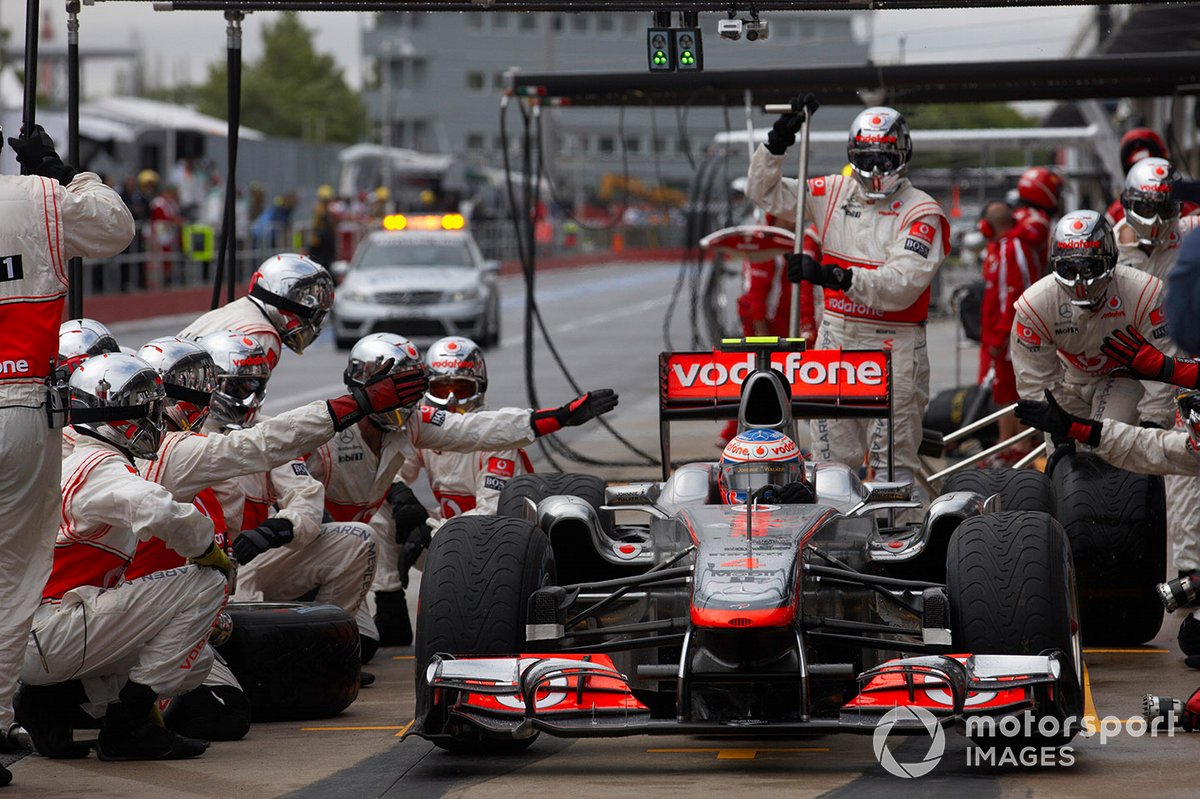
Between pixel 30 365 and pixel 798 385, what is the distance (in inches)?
130

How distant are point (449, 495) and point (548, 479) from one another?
170cm

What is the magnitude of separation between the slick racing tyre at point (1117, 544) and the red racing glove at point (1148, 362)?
0.43 m

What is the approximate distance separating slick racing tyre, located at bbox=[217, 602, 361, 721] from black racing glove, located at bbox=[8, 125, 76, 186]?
1741 millimetres

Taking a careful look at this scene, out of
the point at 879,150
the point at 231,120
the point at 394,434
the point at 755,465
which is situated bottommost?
the point at 394,434

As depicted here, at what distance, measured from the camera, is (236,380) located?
8.07m

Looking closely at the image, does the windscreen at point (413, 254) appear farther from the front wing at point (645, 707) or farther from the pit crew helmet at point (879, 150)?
the front wing at point (645, 707)

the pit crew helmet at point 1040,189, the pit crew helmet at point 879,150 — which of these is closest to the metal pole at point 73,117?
the pit crew helmet at point 879,150

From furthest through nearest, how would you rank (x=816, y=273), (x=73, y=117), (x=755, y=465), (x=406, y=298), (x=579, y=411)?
(x=406, y=298), (x=816, y=273), (x=73, y=117), (x=579, y=411), (x=755, y=465)

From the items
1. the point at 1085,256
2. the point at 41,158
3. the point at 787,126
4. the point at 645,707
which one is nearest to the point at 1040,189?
the point at 787,126

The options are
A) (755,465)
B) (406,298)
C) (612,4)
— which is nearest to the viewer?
(755,465)

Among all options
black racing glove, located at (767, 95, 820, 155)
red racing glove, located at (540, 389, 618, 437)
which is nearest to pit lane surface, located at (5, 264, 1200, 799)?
red racing glove, located at (540, 389, 618, 437)

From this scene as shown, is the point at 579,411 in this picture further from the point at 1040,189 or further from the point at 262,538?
the point at 1040,189

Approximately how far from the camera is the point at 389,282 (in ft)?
83.9

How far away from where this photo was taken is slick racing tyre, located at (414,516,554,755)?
6.23 m
